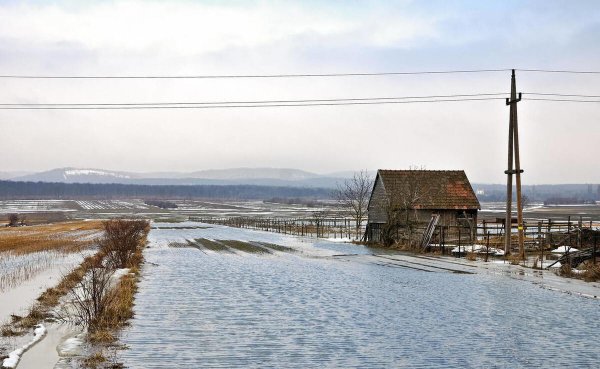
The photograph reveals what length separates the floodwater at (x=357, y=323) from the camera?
1219cm

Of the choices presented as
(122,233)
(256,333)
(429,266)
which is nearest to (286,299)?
(256,333)

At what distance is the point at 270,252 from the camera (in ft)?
140

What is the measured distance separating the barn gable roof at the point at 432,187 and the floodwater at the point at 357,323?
27876 millimetres

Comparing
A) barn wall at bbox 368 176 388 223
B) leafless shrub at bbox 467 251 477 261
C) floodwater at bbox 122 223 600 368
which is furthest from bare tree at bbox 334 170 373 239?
floodwater at bbox 122 223 600 368

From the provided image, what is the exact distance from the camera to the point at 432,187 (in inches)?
2228

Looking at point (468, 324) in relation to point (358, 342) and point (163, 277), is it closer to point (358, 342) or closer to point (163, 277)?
point (358, 342)

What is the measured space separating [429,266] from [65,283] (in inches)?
654

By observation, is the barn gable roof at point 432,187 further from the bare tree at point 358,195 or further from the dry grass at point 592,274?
the dry grass at point 592,274

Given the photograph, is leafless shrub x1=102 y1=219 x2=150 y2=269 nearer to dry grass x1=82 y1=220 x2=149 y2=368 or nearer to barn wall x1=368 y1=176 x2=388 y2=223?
dry grass x1=82 y1=220 x2=149 y2=368

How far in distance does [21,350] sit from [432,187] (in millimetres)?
47303

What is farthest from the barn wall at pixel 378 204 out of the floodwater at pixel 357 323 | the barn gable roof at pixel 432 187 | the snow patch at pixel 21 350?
the snow patch at pixel 21 350

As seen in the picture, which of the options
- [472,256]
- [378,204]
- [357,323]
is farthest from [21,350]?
[378,204]

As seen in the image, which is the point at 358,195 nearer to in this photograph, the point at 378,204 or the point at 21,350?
the point at 378,204

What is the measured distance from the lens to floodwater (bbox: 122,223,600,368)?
480 inches
